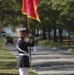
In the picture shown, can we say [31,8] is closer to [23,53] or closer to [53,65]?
[23,53]

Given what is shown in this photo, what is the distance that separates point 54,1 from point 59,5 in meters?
0.48

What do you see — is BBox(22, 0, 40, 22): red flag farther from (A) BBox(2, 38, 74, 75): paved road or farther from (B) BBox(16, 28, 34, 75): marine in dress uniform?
(A) BBox(2, 38, 74, 75): paved road

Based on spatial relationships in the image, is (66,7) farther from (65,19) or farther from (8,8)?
(65,19)

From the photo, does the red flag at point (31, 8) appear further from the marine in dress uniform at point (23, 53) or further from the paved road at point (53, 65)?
the paved road at point (53, 65)

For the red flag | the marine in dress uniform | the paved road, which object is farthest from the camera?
the paved road

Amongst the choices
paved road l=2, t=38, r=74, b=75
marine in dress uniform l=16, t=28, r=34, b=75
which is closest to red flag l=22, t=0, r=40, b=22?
marine in dress uniform l=16, t=28, r=34, b=75

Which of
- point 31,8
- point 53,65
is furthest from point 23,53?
point 53,65

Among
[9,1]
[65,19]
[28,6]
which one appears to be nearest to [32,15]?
[28,6]

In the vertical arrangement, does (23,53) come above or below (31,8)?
below

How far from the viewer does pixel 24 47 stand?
1141 cm

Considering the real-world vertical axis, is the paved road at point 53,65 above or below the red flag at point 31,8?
below

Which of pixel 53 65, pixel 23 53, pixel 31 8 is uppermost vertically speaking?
pixel 31 8

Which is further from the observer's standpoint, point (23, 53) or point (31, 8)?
point (31, 8)

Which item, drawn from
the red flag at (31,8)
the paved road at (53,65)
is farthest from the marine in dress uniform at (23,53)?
the paved road at (53,65)
